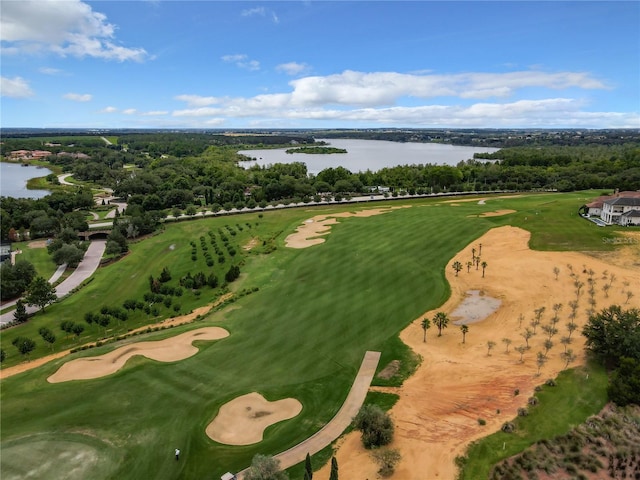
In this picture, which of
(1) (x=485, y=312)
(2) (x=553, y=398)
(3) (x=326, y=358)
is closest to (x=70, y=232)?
(3) (x=326, y=358)

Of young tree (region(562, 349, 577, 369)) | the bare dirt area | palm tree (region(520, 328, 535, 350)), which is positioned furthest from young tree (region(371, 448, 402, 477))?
palm tree (region(520, 328, 535, 350))

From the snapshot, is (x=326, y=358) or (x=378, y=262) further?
(x=378, y=262)

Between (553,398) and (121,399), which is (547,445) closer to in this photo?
(553,398)

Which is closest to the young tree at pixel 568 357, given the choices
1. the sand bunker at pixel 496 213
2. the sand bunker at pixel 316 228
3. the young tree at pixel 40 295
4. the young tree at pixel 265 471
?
the young tree at pixel 265 471

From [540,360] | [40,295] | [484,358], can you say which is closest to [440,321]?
[484,358]

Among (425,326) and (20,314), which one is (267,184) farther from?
(425,326)

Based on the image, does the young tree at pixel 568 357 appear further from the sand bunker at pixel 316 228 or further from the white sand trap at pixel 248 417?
the sand bunker at pixel 316 228
